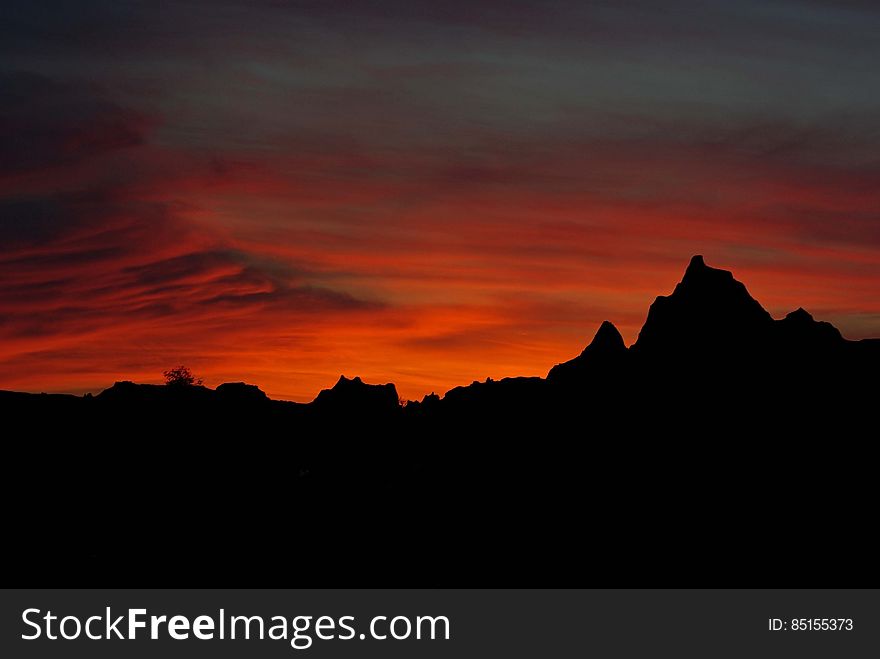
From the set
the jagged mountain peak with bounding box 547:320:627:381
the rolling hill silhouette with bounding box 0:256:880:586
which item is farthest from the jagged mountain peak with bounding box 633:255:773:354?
the jagged mountain peak with bounding box 547:320:627:381

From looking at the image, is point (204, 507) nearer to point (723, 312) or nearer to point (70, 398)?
point (70, 398)

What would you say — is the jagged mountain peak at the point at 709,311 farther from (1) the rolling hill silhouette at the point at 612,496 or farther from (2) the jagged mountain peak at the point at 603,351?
(2) the jagged mountain peak at the point at 603,351

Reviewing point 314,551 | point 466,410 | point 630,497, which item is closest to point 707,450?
point 630,497

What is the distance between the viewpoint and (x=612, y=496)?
106438 millimetres

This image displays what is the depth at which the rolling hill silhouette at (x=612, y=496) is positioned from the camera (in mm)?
96562

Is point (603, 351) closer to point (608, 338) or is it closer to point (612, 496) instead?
point (608, 338)

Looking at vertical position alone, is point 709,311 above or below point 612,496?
above

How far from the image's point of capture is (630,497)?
4117 inches

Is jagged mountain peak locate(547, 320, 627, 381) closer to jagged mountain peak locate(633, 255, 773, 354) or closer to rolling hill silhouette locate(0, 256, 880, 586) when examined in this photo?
rolling hill silhouette locate(0, 256, 880, 586)

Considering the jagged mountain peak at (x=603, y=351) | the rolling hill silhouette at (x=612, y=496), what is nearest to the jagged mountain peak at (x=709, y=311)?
the rolling hill silhouette at (x=612, y=496)

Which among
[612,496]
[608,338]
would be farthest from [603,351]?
[612,496]

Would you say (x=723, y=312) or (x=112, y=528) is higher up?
(x=723, y=312)

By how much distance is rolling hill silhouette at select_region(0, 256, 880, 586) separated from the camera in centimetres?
9656
